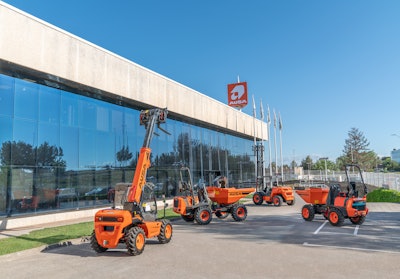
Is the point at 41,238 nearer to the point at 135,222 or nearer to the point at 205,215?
the point at 135,222

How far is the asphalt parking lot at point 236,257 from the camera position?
22.7 feet

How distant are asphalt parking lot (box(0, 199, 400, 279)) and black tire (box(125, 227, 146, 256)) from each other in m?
0.17

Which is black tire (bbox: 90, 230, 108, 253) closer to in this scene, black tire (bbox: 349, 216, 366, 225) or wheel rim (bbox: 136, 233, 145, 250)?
wheel rim (bbox: 136, 233, 145, 250)

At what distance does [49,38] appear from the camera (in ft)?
49.5

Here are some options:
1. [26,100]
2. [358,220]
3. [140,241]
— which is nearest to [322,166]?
[358,220]

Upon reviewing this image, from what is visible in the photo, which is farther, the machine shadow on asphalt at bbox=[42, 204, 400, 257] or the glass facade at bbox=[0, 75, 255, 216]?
the glass facade at bbox=[0, 75, 255, 216]

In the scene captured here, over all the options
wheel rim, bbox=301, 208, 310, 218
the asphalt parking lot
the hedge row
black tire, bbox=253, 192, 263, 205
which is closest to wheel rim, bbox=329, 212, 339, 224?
the asphalt parking lot

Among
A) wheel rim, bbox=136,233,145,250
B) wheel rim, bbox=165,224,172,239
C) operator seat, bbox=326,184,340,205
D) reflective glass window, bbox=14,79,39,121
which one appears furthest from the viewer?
reflective glass window, bbox=14,79,39,121

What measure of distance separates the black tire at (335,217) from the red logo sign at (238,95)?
80.4 ft

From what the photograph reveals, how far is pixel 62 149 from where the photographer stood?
16.6 meters

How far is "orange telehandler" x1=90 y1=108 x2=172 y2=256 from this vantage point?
8.36 metres

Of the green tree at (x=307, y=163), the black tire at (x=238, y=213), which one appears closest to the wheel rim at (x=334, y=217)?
the black tire at (x=238, y=213)

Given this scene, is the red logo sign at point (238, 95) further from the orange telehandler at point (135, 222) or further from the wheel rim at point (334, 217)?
the orange telehandler at point (135, 222)

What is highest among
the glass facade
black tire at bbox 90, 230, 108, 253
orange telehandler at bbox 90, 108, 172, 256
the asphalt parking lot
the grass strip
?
the glass facade
